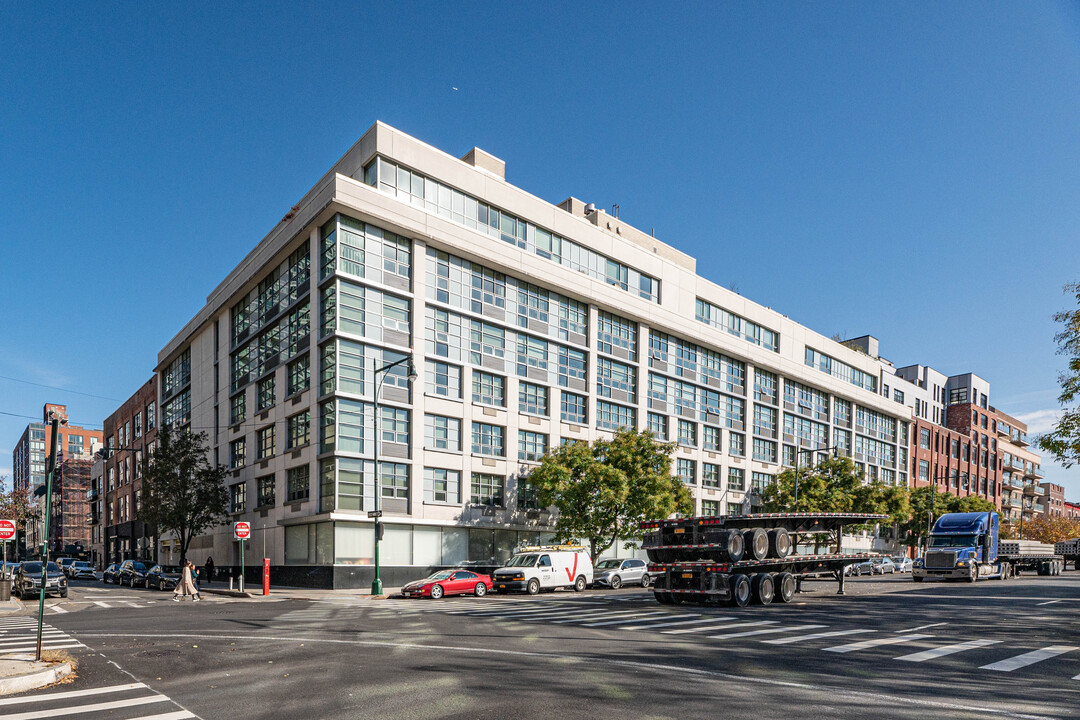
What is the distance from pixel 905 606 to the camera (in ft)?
80.9

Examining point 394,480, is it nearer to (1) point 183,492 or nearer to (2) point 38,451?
(1) point 183,492

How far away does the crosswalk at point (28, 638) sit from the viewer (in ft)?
47.5

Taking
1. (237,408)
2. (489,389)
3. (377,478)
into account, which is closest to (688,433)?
(489,389)

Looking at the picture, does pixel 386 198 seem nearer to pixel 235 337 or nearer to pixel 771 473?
pixel 235 337

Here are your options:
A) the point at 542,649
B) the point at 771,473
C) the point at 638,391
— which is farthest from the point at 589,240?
the point at 542,649

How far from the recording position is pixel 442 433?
42.5m

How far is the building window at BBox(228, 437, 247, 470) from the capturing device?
5023cm

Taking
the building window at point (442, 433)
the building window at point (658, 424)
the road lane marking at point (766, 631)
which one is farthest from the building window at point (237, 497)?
the road lane marking at point (766, 631)

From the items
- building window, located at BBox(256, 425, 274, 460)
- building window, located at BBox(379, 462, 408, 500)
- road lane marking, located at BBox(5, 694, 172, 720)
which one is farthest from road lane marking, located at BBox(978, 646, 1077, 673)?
building window, located at BBox(256, 425, 274, 460)

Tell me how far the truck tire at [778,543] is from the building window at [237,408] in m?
36.5

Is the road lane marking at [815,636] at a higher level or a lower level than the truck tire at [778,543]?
lower

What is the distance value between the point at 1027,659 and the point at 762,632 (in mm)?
5213

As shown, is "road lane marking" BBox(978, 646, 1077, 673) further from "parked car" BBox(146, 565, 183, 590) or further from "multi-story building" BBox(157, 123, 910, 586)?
"parked car" BBox(146, 565, 183, 590)

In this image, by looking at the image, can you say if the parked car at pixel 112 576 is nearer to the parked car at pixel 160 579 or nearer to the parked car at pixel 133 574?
the parked car at pixel 133 574
